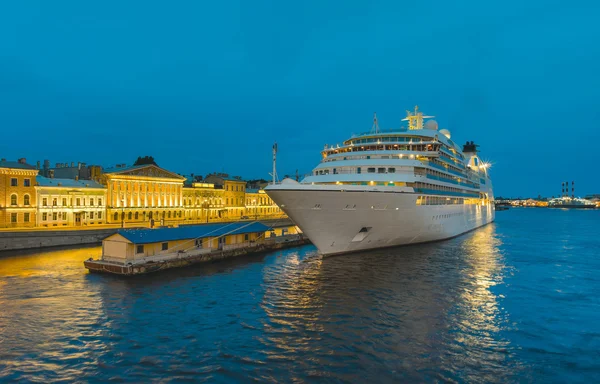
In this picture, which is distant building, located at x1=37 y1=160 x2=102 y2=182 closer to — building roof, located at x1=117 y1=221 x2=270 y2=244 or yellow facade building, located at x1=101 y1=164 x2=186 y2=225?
yellow facade building, located at x1=101 y1=164 x2=186 y2=225

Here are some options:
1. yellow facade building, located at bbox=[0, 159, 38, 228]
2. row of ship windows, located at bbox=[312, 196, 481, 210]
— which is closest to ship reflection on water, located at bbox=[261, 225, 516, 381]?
row of ship windows, located at bbox=[312, 196, 481, 210]

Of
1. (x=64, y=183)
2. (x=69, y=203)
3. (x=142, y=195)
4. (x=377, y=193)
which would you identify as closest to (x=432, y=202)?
(x=377, y=193)

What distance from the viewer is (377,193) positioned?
112ft

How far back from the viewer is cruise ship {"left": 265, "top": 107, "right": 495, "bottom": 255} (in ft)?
106

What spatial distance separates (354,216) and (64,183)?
54952 millimetres

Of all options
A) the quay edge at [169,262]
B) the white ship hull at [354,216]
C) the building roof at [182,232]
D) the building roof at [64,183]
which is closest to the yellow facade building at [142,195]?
the building roof at [64,183]

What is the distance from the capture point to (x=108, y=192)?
238ft

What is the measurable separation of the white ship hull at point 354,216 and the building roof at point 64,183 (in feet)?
159

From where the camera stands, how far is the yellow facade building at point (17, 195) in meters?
56.4

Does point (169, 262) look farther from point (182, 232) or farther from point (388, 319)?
point (388, 319)

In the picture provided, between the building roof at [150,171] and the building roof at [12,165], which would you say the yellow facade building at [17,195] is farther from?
the building roof at [150,171]

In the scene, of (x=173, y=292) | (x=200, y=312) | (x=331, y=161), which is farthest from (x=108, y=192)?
(x=200, y=312)

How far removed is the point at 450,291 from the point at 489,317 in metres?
5.22

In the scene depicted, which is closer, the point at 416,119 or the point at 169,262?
the point at 169,262
